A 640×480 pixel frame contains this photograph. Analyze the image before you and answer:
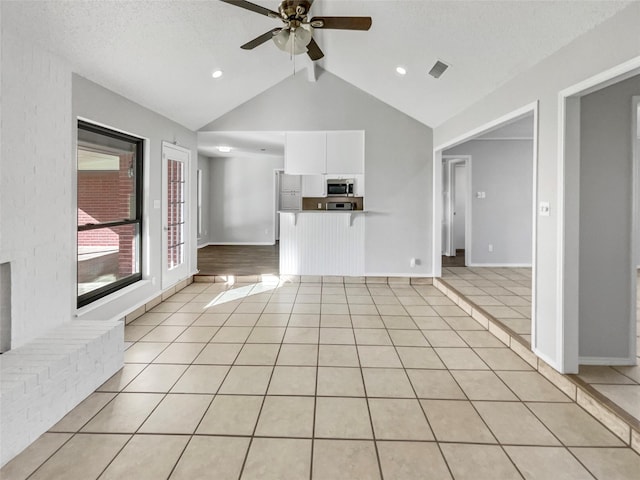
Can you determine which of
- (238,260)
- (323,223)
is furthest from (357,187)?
(238,260)

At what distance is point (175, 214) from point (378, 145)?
316 cm

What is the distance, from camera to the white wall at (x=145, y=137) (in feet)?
9.68

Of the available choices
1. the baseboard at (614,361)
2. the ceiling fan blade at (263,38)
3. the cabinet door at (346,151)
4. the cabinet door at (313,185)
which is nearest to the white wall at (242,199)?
the cabinet door at (313,185)

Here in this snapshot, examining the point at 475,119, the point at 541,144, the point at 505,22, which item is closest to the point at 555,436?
the point at 541,144

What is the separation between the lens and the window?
3070 mm

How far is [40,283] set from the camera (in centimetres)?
245

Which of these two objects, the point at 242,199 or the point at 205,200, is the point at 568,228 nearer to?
the point at 242,199

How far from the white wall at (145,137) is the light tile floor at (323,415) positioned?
1.50 feet

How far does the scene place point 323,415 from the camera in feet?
6.67

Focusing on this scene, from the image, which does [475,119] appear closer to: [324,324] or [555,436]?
[324,324]

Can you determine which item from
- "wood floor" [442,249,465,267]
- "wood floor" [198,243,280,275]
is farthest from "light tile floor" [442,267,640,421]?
"wood floor" [198,243,280,275]

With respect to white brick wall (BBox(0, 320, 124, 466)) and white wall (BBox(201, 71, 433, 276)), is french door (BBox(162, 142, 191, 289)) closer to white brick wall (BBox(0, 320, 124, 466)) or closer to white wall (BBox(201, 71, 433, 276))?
white wall (BBox(201, 71, 433, 276))

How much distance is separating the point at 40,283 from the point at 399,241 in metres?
4.33

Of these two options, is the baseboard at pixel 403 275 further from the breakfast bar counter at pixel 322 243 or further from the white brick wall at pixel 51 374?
the white brick wall at pixel 51 374
